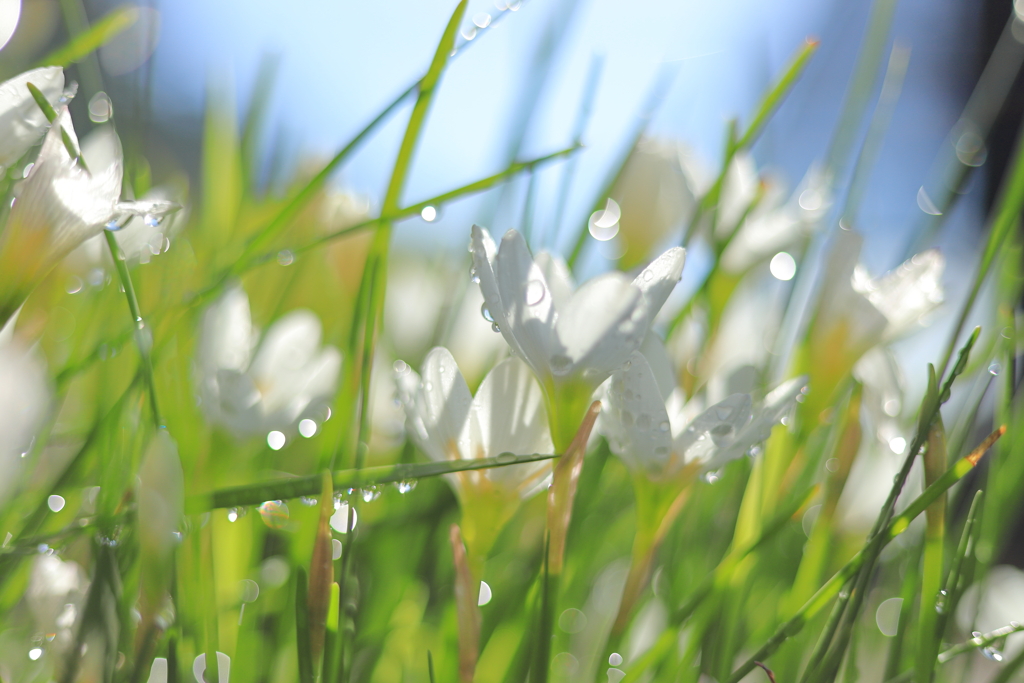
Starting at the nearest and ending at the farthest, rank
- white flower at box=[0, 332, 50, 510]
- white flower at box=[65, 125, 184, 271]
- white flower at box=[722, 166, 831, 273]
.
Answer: white flower at box=[0, 332, 50, 510] → white flower at box=[65, 125, 184, 271] → white flower at box=[722, 166, 831, 273]

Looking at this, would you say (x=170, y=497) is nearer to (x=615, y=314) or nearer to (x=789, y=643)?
(x=615, y=314)

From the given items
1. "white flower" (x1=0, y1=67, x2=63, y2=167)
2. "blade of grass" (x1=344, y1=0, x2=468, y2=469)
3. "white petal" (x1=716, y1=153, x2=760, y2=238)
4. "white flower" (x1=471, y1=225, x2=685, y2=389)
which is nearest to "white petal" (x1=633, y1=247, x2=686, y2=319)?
"white flower" (x1=471, y1=225, x2=685, y2=389)

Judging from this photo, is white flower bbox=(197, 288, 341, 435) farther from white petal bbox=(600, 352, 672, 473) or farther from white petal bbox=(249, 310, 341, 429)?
white petal bbox=(600, 352, 672, 473)

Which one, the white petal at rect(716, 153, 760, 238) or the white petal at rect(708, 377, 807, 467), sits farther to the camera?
the white petal at rect(716, 153, 760, 238)

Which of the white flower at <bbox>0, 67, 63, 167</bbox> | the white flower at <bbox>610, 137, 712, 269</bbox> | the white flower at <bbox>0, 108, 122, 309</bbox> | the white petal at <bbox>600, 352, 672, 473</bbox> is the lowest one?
the white petal at <bbox>600, 352, 672, 473</bbox>

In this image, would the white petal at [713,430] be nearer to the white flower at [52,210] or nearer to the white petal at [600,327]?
the white petal at [600,327]

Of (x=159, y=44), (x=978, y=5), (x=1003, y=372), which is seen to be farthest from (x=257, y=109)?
(x=978, y=5)

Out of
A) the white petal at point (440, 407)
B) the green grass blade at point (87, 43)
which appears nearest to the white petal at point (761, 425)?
the white petal at point (440, 407)

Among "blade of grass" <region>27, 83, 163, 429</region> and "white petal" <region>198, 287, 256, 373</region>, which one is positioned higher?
"white petal" <region>198, 287, 256, 373</region>
